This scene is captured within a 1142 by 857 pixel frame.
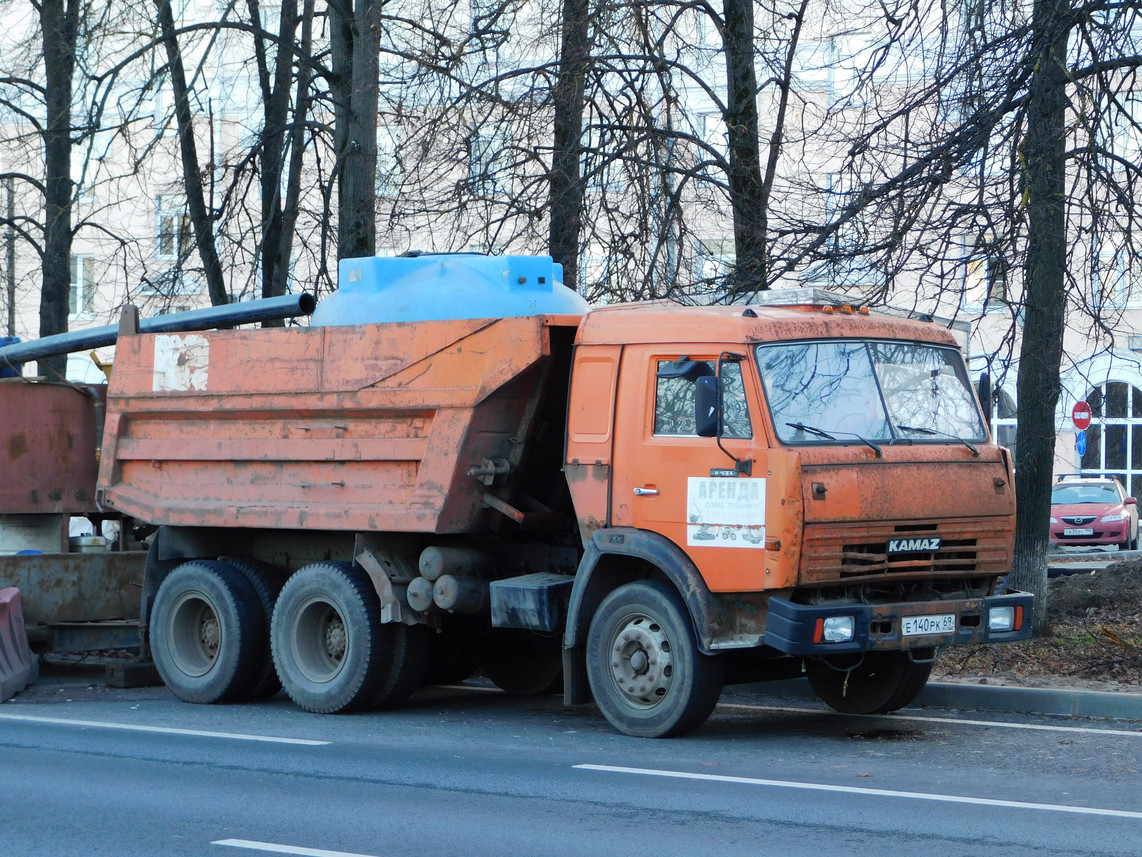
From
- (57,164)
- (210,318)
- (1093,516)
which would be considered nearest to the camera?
(210,318)

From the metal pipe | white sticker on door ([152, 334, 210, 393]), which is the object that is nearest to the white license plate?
white sticker on door ([152, 334, 210, 393])

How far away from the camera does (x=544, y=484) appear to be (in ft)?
34.2

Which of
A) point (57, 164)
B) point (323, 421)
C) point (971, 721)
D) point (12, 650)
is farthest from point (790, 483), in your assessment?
point (57, 164)

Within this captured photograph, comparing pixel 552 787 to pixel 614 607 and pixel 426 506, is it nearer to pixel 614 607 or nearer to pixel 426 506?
pixel 614 607

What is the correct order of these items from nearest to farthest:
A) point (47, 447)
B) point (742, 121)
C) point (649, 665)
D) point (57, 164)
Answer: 1. point (649, 665)
2. point (47, 447)
3. point (742, 121)
4. point (57, 164)

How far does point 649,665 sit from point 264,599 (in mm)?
3626

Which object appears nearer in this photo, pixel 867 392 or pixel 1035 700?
pixel 867 392

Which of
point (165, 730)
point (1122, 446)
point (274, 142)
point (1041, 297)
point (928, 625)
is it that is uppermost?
point (274, 142)

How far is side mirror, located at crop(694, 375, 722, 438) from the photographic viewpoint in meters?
8.80

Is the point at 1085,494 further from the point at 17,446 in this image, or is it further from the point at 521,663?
the point at 17,446

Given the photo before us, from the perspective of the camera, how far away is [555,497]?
10398 millimetres

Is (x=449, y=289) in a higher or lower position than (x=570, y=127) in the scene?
lower

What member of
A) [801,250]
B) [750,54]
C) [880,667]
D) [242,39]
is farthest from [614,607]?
[242,39]

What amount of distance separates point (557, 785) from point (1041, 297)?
6.38 m
